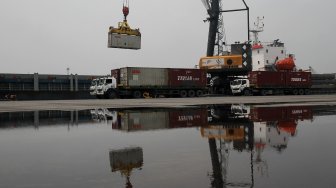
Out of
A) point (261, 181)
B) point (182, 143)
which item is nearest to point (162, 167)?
point (261, 181)

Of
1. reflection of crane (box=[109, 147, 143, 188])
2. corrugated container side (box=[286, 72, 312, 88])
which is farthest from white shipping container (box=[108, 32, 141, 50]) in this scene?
reflection of crane (box=[109, 147, 143, 188])

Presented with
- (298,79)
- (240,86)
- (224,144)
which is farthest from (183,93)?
(224,144)

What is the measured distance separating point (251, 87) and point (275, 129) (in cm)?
3440

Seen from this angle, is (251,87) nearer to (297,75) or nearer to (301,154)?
(297,75)

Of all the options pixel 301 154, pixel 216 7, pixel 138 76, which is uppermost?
pixel 216 7

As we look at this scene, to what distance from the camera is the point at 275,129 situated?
274 inches

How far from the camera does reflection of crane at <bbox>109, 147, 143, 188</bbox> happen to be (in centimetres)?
352

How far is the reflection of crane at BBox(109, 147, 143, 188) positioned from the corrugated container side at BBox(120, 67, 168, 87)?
2946 cm

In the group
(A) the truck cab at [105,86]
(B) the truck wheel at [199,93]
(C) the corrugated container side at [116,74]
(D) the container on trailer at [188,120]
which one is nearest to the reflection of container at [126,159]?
(D) the container on trailer at [188,120]

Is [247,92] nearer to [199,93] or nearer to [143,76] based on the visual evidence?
[199,93]

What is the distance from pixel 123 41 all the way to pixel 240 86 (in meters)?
13.9

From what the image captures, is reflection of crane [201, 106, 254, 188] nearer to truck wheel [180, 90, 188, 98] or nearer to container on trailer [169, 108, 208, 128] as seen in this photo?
container on trailer [169, 108, 208, 128]

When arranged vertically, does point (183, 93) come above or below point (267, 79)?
below

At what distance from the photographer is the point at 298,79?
148ft
